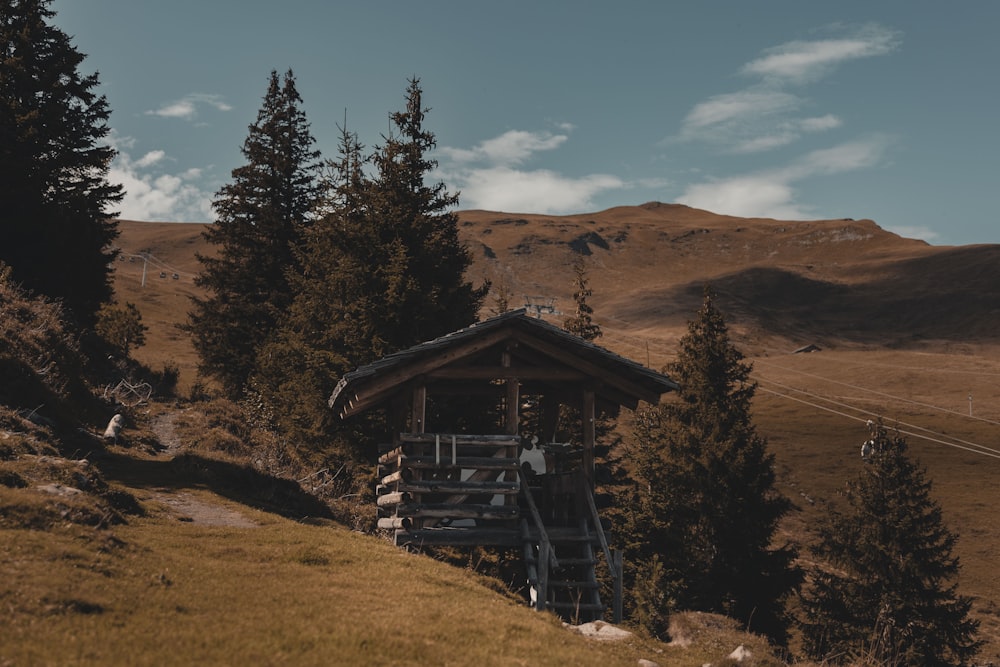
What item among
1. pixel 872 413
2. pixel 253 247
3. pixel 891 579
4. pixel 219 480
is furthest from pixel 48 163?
pixel 872 413

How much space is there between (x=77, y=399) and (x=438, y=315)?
11.9 metres

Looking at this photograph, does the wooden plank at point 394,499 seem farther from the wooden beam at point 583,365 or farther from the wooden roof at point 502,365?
the wooden beam at point 583,365

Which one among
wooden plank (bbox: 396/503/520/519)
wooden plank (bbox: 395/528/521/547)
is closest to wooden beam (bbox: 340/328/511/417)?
wooden plank (bbox: 396/503/520/519)

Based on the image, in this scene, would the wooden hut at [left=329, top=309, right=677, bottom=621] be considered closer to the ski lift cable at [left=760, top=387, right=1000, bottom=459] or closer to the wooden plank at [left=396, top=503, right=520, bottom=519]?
the wooden plank at [left=396, top=503, right=520, bottom=519]

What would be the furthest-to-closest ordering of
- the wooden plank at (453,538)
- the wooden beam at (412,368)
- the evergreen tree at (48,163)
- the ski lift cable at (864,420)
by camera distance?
1. the ski lift cable at (864,420)
2. the evergreen tree at (48,163)
3. the wooden beam at (412,368)
4. the wooden plank at (453,538)

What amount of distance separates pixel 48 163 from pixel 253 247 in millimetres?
11029

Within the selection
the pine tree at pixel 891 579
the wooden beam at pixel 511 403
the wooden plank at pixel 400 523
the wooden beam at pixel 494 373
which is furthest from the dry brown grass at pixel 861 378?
the wooden beam at pixel 511 403

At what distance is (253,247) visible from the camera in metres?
39.8

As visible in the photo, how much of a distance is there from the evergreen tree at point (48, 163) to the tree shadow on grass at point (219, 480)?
15.5 metres

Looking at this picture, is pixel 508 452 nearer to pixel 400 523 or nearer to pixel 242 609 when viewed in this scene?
pixel 400 523

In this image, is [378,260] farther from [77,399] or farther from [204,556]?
[204,556]

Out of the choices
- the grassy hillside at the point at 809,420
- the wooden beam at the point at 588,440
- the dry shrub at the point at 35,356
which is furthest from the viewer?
the dry shrub at the point at 35,356

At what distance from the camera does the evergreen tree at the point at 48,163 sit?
29.4 metres

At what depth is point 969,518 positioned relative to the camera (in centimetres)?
5634
